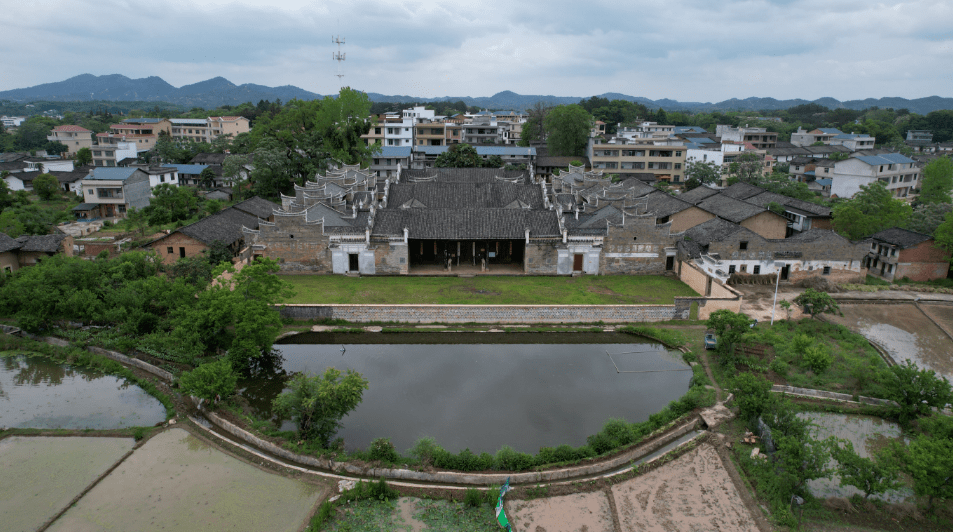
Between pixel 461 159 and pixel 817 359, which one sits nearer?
pixel 817 359

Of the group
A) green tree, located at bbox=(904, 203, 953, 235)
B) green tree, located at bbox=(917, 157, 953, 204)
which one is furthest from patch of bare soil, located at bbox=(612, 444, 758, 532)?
green tree, located at bbox=(917, 157, 953, 204)

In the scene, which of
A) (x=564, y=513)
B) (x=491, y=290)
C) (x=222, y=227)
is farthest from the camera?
(x=222, y=227)

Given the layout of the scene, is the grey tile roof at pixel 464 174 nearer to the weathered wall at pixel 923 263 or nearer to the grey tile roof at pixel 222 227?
the grey tile roof at pixel 222 227

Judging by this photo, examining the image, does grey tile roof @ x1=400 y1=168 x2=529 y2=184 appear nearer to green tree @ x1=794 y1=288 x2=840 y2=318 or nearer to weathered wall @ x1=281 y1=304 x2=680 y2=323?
weathered wall @ x1=281 y1=304 x2=680 y2=323

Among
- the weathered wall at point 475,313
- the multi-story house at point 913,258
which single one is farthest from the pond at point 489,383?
the multi-story house at point 913,258

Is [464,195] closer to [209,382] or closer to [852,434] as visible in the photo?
[209,382]

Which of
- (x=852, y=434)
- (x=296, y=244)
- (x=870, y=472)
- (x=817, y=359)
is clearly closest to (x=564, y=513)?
(x=870, y=472)
